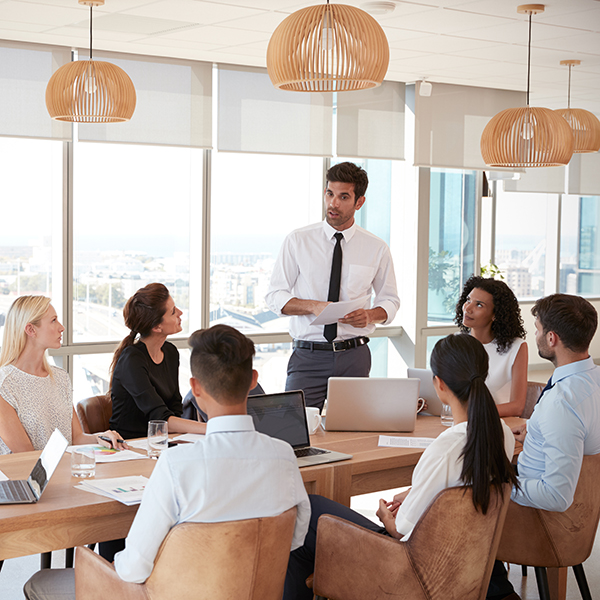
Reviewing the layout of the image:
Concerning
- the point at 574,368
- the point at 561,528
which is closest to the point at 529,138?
the point at 574,368

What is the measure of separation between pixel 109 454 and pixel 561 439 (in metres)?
1.61

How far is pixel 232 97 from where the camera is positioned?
20.6ft

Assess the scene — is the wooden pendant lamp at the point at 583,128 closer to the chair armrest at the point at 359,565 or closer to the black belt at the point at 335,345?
the black belt at the point at 335,345

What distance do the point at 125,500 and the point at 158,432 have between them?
0.49 metres

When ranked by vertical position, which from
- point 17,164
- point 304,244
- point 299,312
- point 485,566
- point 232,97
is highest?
point 232,97

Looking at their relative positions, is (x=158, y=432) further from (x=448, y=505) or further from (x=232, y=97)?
(x=232, y=97)

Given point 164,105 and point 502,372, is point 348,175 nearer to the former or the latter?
point 502,372

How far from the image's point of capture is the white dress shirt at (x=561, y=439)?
2.65 m

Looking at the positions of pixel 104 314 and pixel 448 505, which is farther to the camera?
pixel 104 314

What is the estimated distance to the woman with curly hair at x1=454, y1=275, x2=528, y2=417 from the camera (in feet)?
12.1

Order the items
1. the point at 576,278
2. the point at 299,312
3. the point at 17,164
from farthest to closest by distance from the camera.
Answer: the point at 576,278
the point at 17,164
the point at 299,312

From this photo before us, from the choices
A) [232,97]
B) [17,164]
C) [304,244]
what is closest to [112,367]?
[304,244]

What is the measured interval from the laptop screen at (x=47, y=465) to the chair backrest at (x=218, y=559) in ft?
1.77

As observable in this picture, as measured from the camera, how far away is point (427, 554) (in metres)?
2.24
